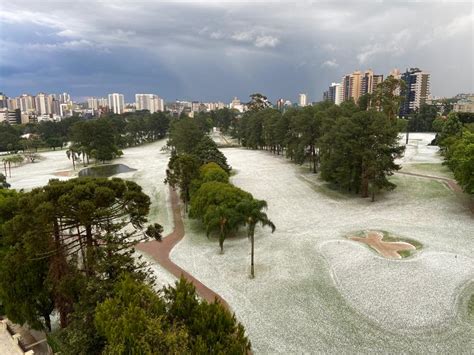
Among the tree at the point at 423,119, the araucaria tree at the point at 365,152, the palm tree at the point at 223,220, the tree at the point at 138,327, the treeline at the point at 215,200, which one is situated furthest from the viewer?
the tree at the point at 423,119

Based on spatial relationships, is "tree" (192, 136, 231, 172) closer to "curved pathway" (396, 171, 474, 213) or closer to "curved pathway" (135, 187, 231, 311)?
"curved pathway" (135, 187, 231, 311)

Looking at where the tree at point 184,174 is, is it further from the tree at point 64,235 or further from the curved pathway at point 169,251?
the tree at point 64,235

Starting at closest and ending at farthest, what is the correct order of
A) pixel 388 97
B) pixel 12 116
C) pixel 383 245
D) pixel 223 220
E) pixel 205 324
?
pixel 205 324 → pixel 223 220 → pixel 383 245 → pixel 388 97 → pixel 12 116

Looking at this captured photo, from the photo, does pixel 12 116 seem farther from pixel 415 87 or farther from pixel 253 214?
pixel 253 214

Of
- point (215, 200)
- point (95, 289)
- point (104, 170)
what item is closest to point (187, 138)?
point (104, 170)

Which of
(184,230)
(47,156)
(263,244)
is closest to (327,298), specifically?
(263,244)

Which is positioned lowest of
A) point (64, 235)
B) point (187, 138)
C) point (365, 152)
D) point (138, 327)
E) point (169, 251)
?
point (169, 251)

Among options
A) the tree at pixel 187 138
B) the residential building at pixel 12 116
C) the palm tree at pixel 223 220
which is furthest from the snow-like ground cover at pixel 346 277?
the residential building at pixel 12 116
